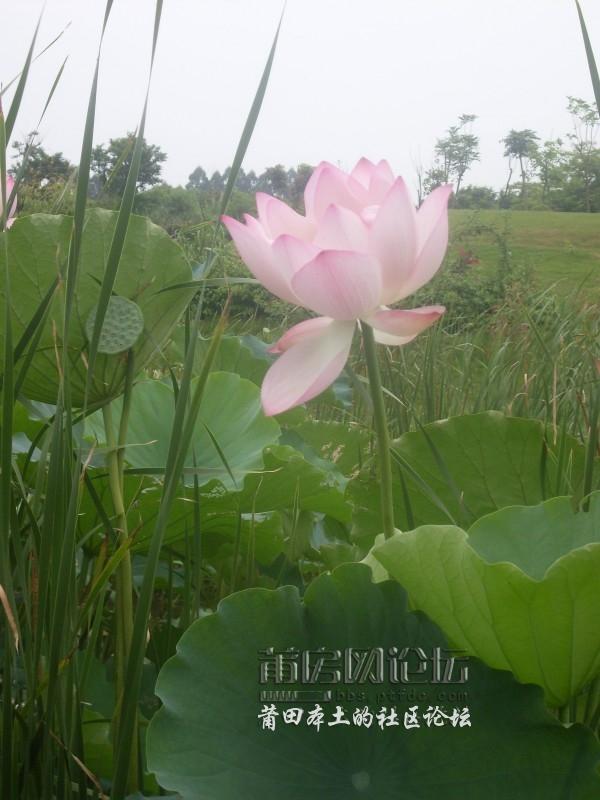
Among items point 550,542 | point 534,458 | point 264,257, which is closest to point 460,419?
point 534,458

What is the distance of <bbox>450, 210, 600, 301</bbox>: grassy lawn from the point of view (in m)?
12.8

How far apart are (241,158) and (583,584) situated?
0.33 meters

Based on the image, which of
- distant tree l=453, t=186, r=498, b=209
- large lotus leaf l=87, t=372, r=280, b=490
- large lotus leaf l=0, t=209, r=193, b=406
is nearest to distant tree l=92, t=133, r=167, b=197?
large lotus leaf l=0, t=209, r=193, b=406

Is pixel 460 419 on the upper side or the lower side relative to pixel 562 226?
lower

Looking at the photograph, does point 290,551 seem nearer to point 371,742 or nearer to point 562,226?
point 371,742

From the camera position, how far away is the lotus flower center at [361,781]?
46 cm

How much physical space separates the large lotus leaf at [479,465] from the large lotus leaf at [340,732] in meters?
0.25

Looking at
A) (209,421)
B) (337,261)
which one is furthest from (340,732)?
(209,421)

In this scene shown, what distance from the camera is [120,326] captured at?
25.3 inches

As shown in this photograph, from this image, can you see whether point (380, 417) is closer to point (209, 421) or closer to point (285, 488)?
point (285, 488)

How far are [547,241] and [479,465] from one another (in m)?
16.4

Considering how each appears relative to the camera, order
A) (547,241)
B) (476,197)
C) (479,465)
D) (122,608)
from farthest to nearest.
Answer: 1. (547,241)
2. (476,197)
3. (479,465)
4. (122,608)

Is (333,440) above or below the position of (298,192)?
below

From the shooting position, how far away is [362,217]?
48cm
